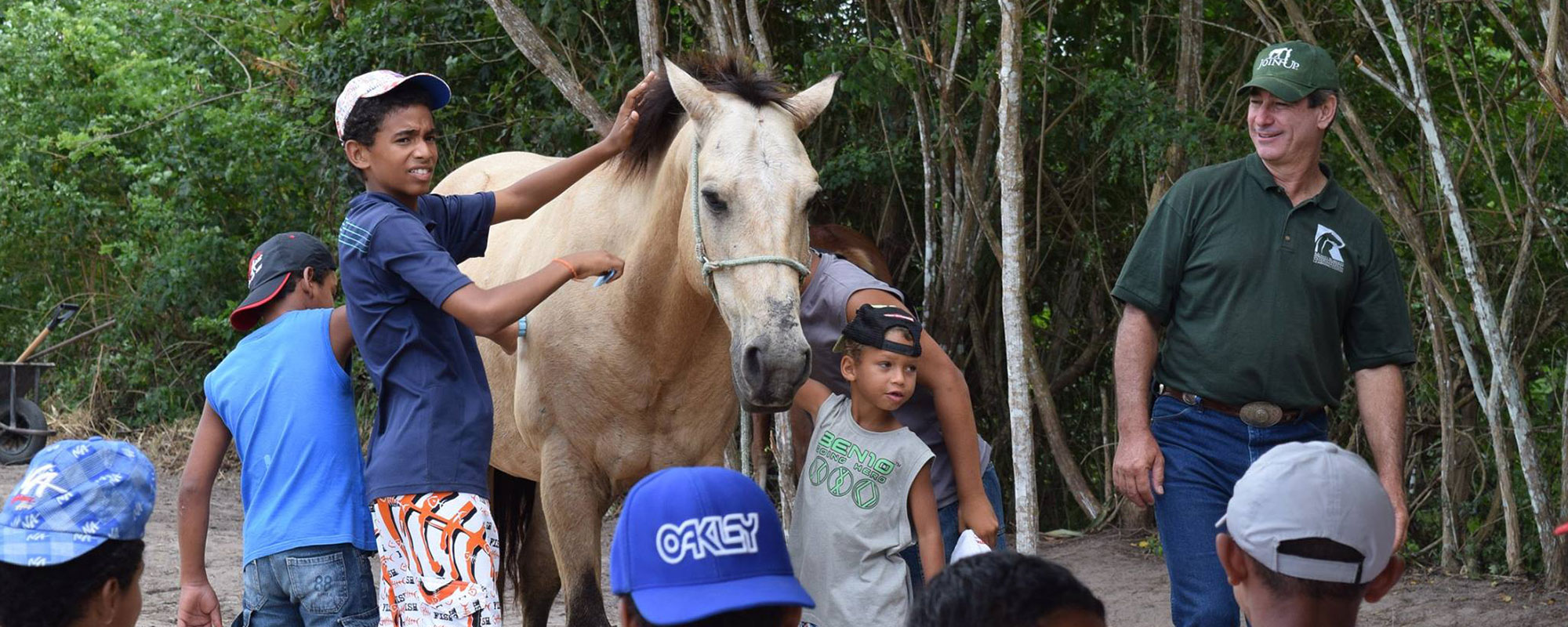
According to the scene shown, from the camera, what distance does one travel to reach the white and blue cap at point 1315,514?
76.8 inches

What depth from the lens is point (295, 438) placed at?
313 centimetres

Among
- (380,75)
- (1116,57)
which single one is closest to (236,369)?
(380,75)

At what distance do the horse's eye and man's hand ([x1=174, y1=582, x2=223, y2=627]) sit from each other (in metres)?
1.49

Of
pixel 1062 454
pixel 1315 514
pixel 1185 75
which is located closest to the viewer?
pixel 1315 514

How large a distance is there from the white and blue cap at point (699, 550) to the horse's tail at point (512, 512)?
3.78 meters

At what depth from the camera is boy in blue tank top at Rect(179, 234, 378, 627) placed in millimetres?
3068

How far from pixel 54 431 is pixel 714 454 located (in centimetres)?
994

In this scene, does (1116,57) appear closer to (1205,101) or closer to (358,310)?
(1205,101)

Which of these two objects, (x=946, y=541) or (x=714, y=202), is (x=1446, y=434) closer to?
(x=946, y=541)

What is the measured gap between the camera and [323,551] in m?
3.09

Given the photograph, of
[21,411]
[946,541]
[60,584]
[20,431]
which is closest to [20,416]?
[21,411]

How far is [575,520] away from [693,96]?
1.33 meters

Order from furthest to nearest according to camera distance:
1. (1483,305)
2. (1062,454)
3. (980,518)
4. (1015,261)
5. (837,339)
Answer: (1062,454) → (1483,305) → (1015,261) → (837,339) → (980,518)

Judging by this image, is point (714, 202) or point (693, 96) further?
point (693, 96)
